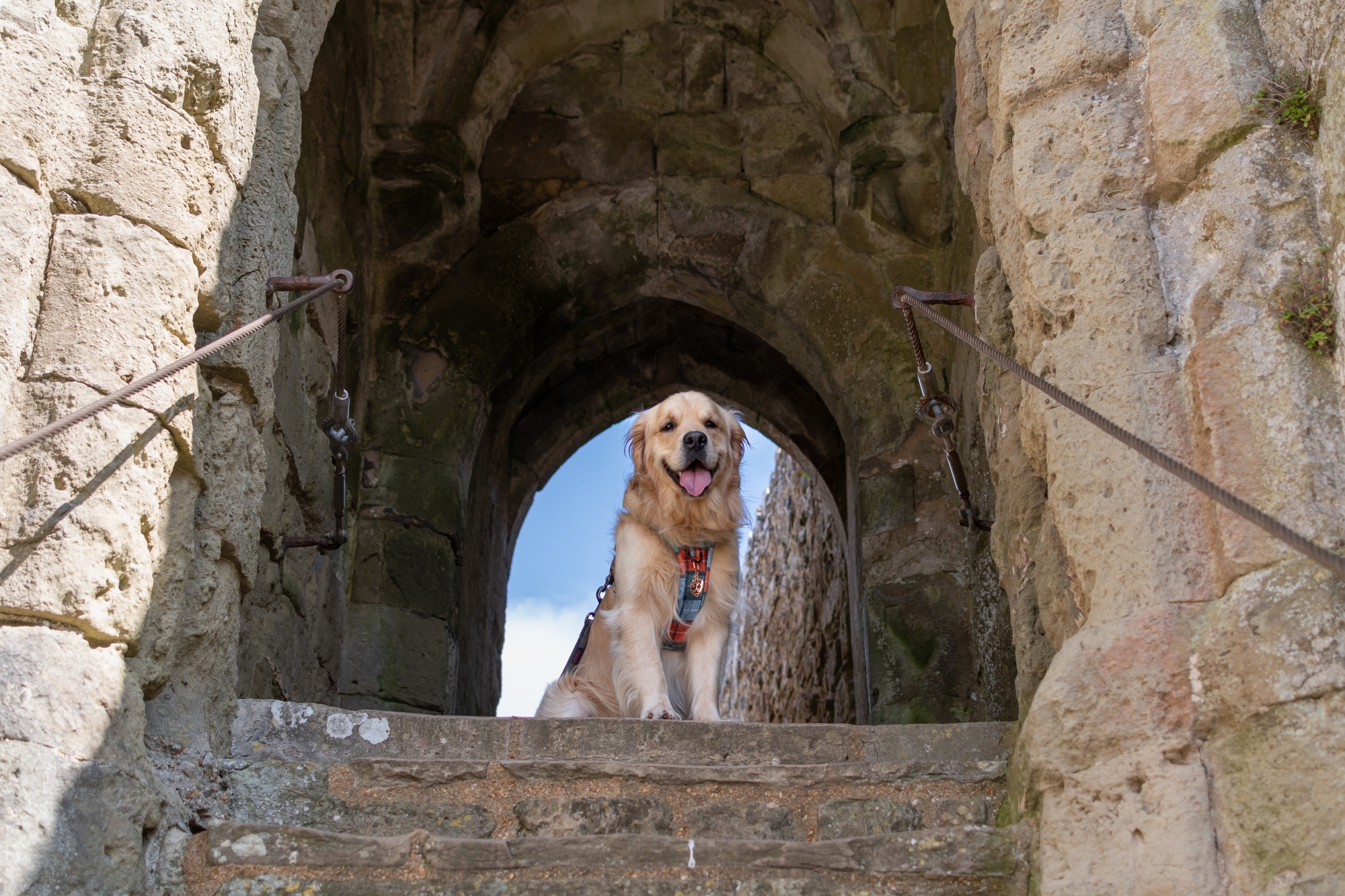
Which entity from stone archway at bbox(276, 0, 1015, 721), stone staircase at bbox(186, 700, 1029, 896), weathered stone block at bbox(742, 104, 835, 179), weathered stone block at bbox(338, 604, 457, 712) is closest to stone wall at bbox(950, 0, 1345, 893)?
stone staircase at bbox(186, 700, 1029, 896)

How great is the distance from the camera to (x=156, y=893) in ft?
7.84

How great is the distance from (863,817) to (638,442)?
2.37 meters

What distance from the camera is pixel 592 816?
270cm

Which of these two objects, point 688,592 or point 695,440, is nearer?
point 688,592

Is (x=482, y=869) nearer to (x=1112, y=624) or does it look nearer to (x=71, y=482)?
(x=71, y=482)

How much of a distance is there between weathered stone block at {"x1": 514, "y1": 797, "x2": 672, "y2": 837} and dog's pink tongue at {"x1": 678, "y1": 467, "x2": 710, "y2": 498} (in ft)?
6.19

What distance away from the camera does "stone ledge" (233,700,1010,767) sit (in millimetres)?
3006

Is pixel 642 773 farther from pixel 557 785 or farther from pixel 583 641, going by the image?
pixel 583 641

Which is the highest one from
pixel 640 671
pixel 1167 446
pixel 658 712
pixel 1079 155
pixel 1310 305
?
pixel 1079 155

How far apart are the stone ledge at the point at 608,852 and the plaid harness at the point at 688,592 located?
5.94 ft

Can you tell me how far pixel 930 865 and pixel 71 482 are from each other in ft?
6.15

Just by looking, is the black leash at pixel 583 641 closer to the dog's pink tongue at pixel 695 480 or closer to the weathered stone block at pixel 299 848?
the dog's pink tongue at pixel 695 480

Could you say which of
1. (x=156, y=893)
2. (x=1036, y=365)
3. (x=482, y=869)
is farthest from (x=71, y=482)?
(x=1036, y=365)

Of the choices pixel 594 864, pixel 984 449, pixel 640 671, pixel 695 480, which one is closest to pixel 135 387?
pixel 594 864
